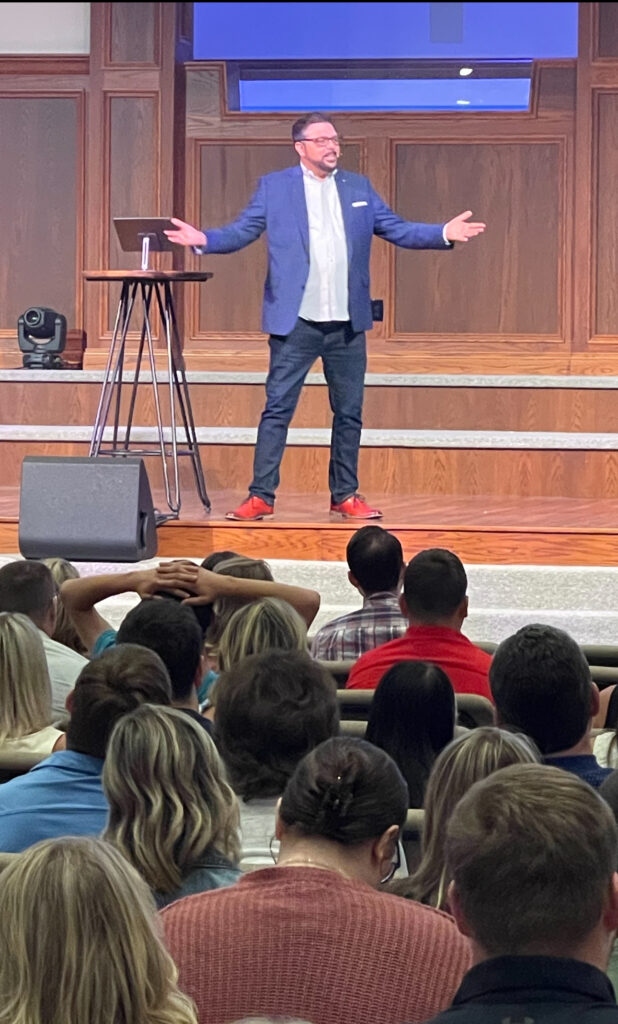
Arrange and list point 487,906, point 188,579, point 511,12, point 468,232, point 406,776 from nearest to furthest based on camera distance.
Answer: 1. point 487,906
2. point 406,776
3. point 188,579
4. point 468,232
5. point 511,12

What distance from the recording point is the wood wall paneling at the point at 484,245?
8.21m

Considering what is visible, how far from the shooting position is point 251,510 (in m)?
5.81

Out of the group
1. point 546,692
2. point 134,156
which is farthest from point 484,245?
point 546,692

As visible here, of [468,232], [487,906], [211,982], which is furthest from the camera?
Answer: [468,232]

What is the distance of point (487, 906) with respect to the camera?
128 centimetres

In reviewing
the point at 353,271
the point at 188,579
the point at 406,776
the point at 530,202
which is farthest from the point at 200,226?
the point at 406,776

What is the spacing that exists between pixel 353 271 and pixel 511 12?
292cm

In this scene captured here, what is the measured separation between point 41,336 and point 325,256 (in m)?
2.47

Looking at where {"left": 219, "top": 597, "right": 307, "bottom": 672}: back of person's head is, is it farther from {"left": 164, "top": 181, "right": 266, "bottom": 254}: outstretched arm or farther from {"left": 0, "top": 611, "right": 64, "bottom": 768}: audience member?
{"left": 164, "top": 181, "right": 266, "bottom": 254}: outstretched arm

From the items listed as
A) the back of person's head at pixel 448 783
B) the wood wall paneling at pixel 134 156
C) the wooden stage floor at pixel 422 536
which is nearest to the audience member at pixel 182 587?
the back of person's head at pixel 448 783

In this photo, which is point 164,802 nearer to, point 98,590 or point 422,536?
point 98,590

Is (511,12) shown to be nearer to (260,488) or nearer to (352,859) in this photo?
(260,488)

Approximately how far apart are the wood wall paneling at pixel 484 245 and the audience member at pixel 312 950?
670 centimetres

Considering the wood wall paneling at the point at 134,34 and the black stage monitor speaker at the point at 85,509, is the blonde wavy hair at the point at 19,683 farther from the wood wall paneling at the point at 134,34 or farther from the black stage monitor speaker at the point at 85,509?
the wood wall paneling at the point at 134,34
